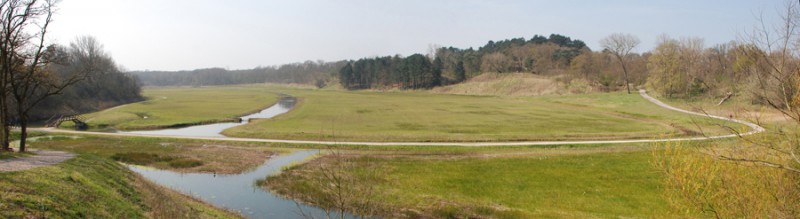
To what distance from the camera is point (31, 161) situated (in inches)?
861

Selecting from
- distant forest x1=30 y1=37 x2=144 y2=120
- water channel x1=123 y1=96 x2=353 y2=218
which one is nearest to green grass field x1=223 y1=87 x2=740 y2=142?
water channel x1=123 y1=96 x2=353 y2=218

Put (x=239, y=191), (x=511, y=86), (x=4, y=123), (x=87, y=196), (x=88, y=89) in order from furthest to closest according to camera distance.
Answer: (x=511, y=86)
(x=88, y=89)
(x=239, y=191)
(x=4, y=123)
(x=87, y=196)

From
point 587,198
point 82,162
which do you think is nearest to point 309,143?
point 82,162

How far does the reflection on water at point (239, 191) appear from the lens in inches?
901

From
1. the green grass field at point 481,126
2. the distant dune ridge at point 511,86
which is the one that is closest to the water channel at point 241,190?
the green grass field at point 481,126

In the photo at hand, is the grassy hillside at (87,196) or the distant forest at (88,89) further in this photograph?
the distant forest at (88,89)

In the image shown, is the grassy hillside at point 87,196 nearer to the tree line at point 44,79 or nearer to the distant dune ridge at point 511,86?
the tree line at point 44,79

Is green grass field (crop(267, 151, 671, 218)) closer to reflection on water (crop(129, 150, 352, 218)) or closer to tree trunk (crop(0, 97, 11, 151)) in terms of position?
reflection on water (crop(129, 150, 352, 218))

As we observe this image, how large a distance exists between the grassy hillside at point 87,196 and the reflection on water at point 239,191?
198cm

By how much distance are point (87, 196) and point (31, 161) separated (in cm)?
797

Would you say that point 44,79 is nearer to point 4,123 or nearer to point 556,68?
point 4,123

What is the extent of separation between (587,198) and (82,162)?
95.3 feet

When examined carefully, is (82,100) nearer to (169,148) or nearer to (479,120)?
(169,148)

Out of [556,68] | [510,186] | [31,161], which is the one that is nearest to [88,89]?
[31,161]
